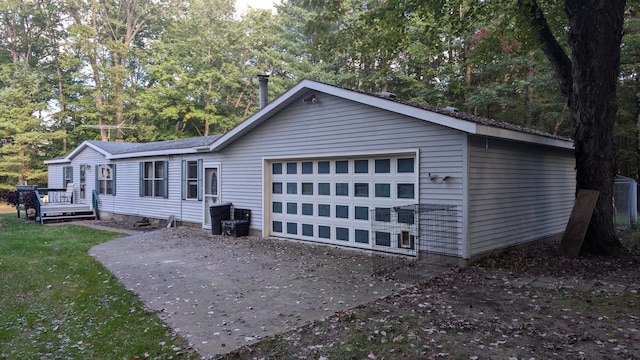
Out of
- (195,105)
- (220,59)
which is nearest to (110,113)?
(195,105)

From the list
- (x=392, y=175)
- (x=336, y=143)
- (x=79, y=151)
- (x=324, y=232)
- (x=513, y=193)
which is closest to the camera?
(x=392, y=175)

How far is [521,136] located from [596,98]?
1542mm

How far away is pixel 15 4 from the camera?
28047mm

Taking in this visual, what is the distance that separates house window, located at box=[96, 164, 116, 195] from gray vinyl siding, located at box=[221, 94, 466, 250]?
691 centimetres

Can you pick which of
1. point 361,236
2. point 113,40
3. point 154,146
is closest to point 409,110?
point 361,236

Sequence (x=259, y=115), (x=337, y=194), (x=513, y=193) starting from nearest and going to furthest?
(x=513, y=193)
(x=337, y=194)
(x=259, y=115)

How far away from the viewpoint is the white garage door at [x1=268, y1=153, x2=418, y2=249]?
26.3ft

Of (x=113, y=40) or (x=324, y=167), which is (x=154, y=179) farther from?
(x=113, y=40)

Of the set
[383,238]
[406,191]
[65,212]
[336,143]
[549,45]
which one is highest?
[549,45]

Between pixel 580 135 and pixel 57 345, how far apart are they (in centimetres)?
912

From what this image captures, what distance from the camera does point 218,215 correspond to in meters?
11.4

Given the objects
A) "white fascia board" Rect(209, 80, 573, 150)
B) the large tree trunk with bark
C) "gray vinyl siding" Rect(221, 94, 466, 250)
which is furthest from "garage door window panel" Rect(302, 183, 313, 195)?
the large tree trunk with bark

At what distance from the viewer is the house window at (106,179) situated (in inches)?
633

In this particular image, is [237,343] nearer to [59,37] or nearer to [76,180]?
[76,180]
